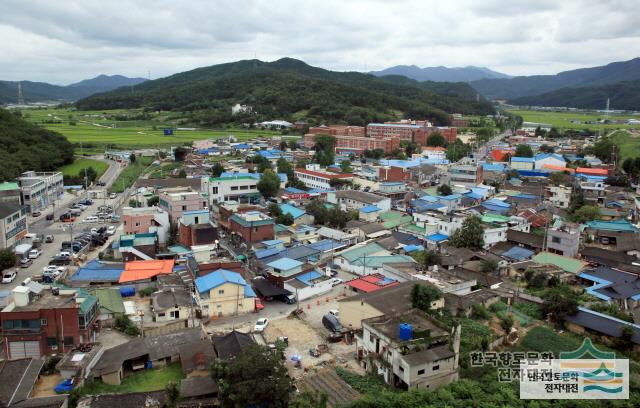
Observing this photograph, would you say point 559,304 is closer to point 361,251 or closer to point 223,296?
point 361,251

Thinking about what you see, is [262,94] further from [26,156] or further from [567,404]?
[567,404]

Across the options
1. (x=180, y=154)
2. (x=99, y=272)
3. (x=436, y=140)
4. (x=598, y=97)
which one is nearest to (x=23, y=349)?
(x=99, y=272)

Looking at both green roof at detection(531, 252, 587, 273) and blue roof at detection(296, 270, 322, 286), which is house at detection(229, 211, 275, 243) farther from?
green roof at detection(531, 252, 587, 273)

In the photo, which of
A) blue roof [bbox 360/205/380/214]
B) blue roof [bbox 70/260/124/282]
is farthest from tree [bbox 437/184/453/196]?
blue roof [bbox 70/260/124/282]

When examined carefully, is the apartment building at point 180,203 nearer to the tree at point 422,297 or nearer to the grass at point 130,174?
the tree at point 422,297

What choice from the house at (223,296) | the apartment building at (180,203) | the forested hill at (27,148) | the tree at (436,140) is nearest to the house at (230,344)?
the house at (223,296)

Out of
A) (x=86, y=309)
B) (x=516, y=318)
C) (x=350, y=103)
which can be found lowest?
(x=516, y=318)

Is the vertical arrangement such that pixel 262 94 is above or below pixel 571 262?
above

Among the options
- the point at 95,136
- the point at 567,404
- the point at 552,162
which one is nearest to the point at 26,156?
the point at 95,136
